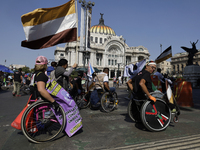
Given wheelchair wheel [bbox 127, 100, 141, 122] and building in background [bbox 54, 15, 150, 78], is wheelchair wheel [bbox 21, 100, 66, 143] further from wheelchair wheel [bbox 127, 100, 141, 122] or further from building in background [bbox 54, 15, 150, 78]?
building in background [bbox 54, 15, 150, 78]

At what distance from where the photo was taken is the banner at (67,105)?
9.24 feet

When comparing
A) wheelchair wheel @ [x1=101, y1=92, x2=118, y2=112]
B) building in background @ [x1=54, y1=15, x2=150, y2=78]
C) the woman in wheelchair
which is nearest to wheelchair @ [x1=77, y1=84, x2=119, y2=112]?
wheelchair wheel @ [x1=101, y1=92, x2=118, y2=112]

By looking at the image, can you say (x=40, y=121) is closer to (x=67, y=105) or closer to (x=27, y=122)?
(x=27, y=122)

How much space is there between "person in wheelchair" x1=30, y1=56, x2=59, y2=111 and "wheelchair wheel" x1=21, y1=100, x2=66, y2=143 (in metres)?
0.13

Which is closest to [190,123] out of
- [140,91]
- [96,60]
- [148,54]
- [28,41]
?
[140,91]

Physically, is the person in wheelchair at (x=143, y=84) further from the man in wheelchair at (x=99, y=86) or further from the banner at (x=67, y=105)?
the man in wheelchair at (x=99, y=86)

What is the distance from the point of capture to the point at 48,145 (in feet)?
8.64

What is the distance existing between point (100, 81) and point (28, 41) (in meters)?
2.59

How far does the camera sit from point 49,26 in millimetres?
4461

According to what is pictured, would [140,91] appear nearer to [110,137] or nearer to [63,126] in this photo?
[110,137]

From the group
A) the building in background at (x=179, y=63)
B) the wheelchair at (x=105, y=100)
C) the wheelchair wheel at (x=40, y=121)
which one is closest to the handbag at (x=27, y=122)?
the wheelchair wheel at (x=40, y=121)

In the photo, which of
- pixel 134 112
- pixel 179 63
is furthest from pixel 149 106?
pixel 179 63

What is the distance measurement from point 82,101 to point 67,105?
2.96m

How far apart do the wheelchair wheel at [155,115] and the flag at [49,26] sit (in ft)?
9.19
